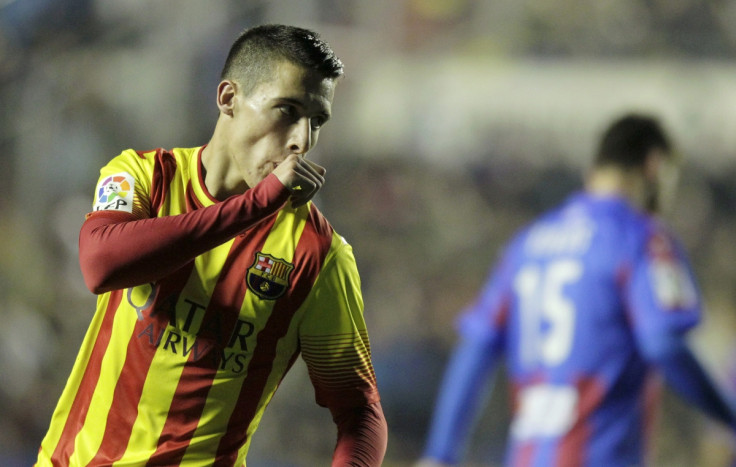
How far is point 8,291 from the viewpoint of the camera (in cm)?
671

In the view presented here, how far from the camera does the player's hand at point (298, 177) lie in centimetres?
170

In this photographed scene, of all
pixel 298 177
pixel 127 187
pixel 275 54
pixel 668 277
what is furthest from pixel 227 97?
pixel 668 277

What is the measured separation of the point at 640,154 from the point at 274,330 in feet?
8.52

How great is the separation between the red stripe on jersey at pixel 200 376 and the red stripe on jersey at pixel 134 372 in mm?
76

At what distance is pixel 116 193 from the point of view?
185 centimetres

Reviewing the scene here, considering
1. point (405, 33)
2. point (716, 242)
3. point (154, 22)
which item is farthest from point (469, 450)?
point (154, 22)

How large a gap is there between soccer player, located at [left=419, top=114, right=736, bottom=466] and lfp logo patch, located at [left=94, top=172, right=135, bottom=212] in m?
2.37

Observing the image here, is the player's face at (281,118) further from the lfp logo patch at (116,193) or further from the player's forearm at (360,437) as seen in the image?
the player's forearm at (360,437)

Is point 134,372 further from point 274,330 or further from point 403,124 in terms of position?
point 403,124

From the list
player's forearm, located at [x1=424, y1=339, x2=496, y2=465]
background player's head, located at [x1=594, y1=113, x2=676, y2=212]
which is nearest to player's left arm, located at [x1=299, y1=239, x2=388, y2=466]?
player's forearm, located at [x1=424, y1=339, x2=496, y2=465]

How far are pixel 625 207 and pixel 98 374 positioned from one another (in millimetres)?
2662

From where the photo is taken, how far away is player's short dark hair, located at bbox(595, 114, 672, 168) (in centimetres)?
408

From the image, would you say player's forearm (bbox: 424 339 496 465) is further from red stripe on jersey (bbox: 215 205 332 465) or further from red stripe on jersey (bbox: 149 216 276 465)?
red stripe on jersey (bbox: 149 216 276 465)

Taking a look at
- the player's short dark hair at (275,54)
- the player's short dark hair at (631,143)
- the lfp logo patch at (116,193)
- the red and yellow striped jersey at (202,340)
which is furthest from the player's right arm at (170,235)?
the player's short dark hair at (631,143)
